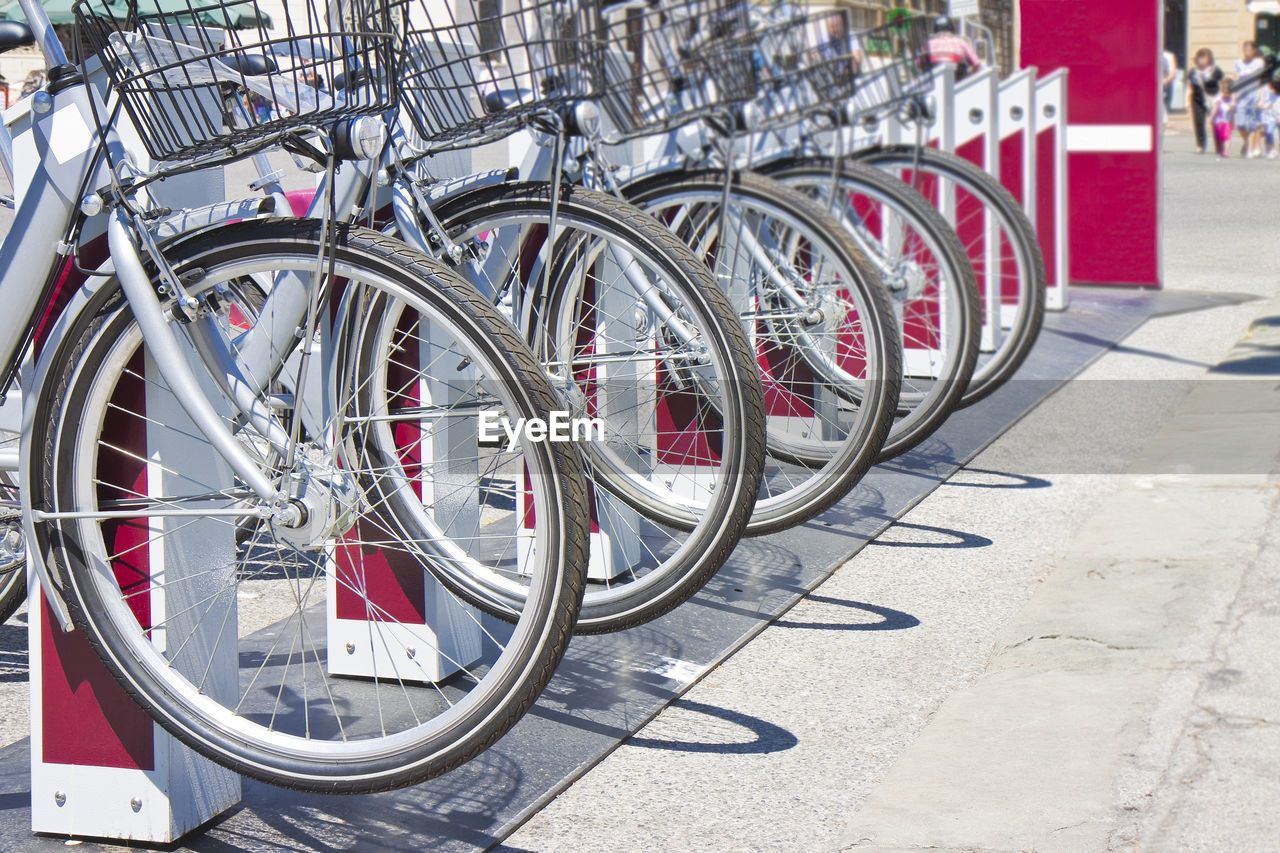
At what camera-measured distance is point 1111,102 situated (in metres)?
9.01

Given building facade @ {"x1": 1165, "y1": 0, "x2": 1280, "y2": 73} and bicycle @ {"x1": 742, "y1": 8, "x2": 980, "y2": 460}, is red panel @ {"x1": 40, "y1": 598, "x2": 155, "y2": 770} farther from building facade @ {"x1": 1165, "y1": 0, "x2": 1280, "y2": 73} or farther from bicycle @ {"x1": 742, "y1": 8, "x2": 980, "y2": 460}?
building facade @ {"x1": 1165, "y1": 0, "x2": 1280, "y2": 73}

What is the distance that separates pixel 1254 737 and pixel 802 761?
840 mm

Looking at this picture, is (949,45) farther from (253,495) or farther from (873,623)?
(253,495)

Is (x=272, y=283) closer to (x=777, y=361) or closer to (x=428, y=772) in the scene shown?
(x=428, y=772)

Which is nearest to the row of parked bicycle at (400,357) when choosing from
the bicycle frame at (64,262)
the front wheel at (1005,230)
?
the bicycle frame at (64,262)

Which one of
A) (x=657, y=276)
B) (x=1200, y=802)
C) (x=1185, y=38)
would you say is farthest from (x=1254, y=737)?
(x=1185, y=38)

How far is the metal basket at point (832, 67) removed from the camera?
5.25 m

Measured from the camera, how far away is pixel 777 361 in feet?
15.3

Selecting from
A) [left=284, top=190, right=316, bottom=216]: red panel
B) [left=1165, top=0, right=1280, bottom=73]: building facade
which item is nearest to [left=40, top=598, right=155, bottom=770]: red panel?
[left=284, top=190, right=316, bottom=216]: red panel

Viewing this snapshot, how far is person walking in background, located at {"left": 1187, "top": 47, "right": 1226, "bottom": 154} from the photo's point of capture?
79.5 feet

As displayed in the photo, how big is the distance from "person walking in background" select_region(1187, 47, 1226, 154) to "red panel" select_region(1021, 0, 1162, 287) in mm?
16175

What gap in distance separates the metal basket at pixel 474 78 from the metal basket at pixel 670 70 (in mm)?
294

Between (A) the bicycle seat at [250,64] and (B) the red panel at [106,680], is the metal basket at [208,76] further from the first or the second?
(B) the red panel at [106,680]

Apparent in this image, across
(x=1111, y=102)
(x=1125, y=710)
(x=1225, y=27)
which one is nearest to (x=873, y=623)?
(x=1125, y=710)
